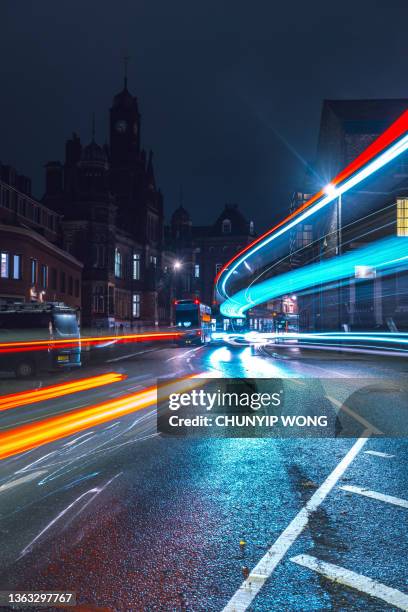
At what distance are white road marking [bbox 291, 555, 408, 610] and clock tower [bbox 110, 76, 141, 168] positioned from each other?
81.4 m

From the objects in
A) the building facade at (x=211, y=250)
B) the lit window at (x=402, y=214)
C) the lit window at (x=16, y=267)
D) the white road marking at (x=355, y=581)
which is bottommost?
the white road marking at (x=355, y=581)

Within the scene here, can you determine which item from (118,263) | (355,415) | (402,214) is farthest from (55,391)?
(118,263)

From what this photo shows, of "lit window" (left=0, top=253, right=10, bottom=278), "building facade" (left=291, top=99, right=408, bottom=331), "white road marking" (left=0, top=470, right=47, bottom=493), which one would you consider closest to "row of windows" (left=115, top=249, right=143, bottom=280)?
"building facade" (left=291, top=99, right=408, bottom=331)

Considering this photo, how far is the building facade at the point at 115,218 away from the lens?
207 feet

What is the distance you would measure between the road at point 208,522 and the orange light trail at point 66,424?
242mm

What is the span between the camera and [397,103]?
1702 inches

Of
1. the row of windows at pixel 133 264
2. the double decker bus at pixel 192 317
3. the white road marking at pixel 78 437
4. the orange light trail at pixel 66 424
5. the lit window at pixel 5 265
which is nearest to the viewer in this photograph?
the orange light trail at pixel 66 424

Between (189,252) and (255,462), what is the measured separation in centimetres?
10078

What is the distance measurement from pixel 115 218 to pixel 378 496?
69099mm

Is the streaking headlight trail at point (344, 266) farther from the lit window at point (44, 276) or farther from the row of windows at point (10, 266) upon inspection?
the row of windows at point (10, 266)

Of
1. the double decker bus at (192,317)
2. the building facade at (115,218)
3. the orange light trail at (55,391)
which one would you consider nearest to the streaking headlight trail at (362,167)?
the orange light trail at (55,391)

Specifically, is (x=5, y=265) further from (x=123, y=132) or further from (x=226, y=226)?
(x=226, y=226)

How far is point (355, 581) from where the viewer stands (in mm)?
3812

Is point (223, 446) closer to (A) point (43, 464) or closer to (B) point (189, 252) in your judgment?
(A) point (43, 464)
